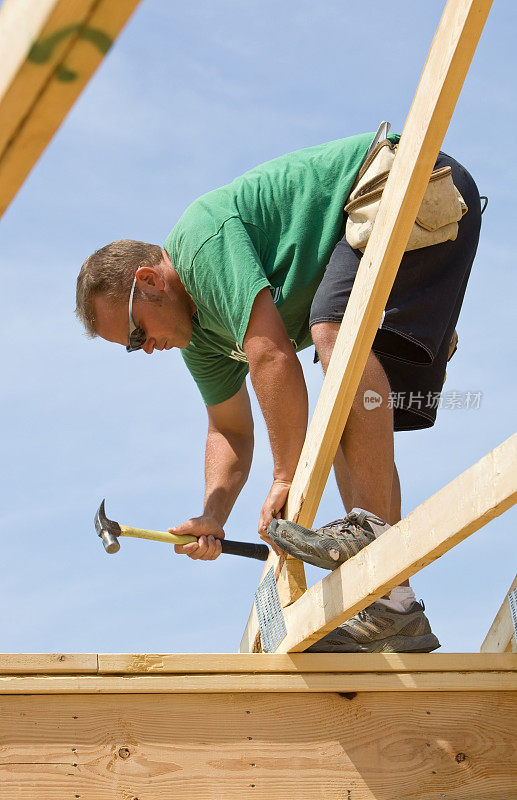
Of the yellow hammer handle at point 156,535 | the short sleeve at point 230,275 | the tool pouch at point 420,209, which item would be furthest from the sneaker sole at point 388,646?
the tool pouch at point 420,209

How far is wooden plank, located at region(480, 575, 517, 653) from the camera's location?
3.03 meters

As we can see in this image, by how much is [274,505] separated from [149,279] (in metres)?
0.94

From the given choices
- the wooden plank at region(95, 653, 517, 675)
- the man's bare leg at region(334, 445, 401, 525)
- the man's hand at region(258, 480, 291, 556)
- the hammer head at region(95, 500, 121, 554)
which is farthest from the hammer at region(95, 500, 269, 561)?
the wooden plank at region(95, 653, 517, 675)

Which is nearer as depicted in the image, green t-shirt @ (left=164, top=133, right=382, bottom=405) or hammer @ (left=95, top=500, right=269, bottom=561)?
green t-shirt @ (left=164, top=133, right=382, bottom=405)

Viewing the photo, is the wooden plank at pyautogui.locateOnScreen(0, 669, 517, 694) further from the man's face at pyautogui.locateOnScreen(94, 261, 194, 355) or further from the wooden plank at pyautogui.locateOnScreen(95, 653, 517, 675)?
the man's face at pyautogui.locateOnScreen(94, 261, 194, 355)

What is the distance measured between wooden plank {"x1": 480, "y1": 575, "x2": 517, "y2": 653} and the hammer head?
1239 mm

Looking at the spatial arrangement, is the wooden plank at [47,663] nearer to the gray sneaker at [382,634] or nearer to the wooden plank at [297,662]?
the wooden plank at [297,662]

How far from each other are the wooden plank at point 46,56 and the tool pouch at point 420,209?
6.25 feet

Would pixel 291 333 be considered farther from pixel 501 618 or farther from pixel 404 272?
pixel 501 618

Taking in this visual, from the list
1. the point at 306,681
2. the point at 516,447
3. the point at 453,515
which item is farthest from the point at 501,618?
the point at 516,447

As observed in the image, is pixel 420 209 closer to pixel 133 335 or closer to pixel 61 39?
pixel 133 335

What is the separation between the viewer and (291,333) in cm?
335

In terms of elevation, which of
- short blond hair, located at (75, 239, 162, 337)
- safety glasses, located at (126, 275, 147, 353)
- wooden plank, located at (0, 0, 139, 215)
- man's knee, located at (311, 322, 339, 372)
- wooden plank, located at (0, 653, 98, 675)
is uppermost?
short blond hair, located at (75, 239, 162, 337)

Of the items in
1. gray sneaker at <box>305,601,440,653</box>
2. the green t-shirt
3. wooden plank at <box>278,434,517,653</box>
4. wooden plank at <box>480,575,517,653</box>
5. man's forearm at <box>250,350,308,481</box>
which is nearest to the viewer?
wooden plank at <box>278,434,517,653</box>
